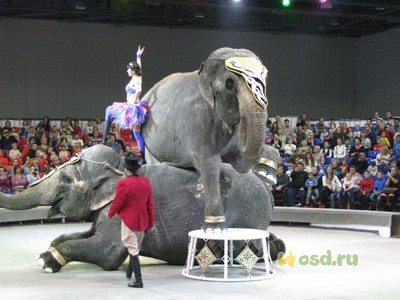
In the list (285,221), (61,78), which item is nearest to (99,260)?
(285,221)

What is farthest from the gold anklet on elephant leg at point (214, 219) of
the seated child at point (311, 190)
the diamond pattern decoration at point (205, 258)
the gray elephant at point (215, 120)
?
the seated child at point (311, 190)

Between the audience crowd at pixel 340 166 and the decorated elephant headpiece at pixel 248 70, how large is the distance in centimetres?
729

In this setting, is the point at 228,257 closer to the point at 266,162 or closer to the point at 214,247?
the point at 214,247

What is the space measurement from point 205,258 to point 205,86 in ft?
5.89

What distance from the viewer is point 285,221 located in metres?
14.5

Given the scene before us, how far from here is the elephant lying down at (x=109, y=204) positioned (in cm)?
857

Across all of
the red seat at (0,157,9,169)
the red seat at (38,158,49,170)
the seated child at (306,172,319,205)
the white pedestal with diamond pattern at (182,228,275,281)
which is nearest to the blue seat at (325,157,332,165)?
the seated child at (306,172,319,205)

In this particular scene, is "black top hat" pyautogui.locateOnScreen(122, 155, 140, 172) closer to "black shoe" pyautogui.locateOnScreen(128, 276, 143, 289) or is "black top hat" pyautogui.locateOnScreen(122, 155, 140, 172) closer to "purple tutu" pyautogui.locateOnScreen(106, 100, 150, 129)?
"black shoe" pyautogui.locateOnScreen(128, 276, 143, 289)

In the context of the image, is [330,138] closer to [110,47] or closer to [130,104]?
[110,47]

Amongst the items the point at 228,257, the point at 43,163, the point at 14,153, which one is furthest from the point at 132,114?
the point at 14,153

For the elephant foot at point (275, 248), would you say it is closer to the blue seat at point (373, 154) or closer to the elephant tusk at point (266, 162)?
the elephant tusk at point (266, 162)

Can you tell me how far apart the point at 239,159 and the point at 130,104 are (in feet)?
5.35

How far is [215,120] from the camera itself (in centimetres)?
812

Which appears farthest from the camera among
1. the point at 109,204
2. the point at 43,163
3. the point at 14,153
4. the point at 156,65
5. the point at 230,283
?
the point at 156,65
